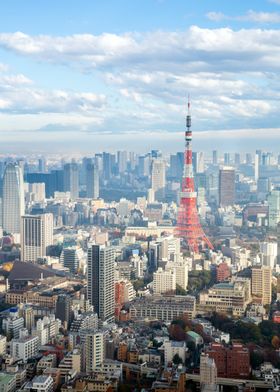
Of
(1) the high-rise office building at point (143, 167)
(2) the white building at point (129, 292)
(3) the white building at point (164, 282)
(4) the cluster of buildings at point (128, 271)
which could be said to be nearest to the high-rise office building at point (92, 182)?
(4) the cluster of buildings at point (128, 271)

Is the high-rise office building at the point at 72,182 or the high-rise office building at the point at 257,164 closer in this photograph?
the high-rise office building at the point at 257,164

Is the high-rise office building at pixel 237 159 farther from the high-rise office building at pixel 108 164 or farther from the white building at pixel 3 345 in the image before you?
the white building at pixel 3 345

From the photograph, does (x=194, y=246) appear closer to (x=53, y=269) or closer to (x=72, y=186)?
(x=53, y=269)

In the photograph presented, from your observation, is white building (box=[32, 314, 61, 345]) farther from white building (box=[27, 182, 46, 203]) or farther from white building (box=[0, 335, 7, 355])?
white building (box=[27, 182, 46, 203])

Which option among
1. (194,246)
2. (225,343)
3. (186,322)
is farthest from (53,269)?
(225,343)

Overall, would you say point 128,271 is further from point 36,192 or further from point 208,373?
point 36,192

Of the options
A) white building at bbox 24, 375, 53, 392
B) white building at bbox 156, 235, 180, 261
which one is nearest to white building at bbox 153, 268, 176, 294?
white building at bbox 156, 235, 180, 261
